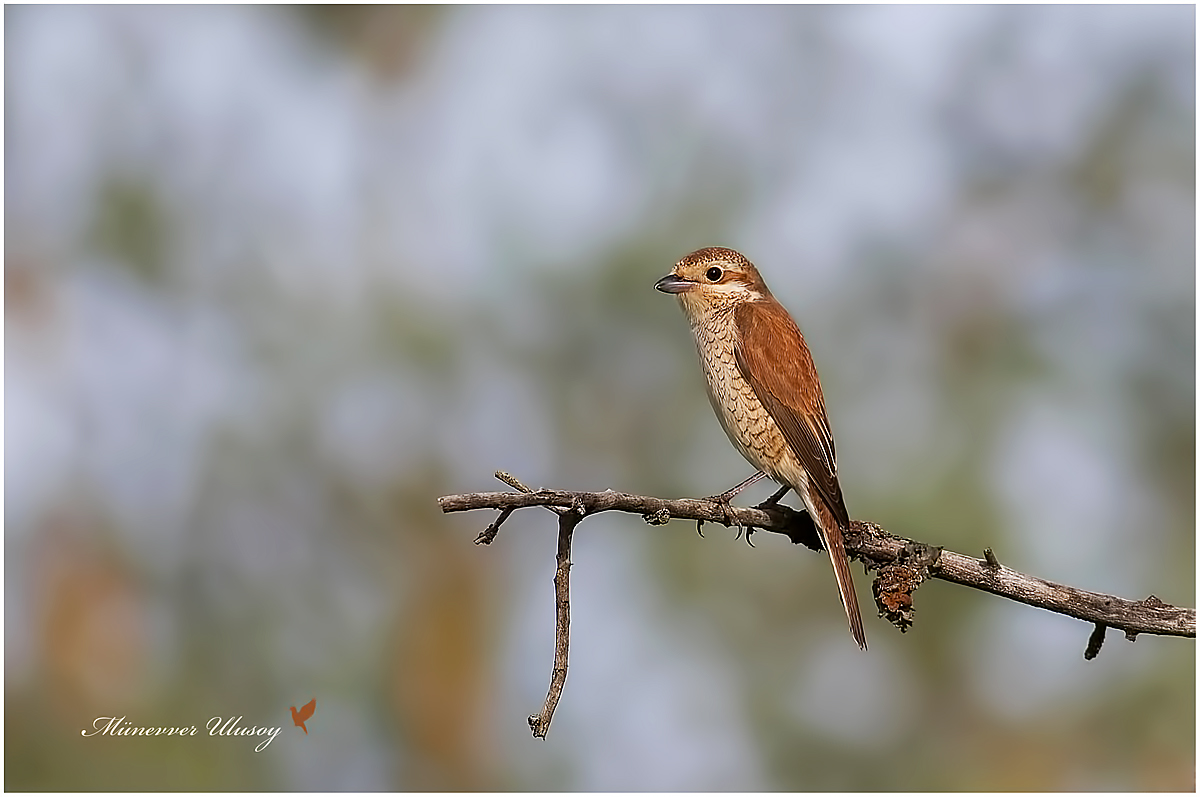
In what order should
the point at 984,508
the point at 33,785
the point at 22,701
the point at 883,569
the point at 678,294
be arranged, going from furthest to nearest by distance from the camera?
the point at 984,508, the point at 22,701, the point at 33,785, the point at 678,294, the point at 883,569

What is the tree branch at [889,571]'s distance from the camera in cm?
310

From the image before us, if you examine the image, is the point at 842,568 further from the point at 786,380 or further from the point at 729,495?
the point at 786,380

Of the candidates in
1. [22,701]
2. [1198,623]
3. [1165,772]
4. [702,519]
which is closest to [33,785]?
[22,701]

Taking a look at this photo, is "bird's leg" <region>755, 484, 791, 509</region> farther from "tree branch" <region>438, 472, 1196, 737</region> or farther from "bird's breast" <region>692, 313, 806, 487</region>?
"tree branch" <region>438, 472, 1196, 737</region>

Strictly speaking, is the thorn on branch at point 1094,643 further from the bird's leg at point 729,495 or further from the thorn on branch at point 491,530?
the thorn on branch at point 491,530

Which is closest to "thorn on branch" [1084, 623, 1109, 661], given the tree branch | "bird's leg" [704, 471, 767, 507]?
the tree branch

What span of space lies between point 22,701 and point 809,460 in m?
7.36

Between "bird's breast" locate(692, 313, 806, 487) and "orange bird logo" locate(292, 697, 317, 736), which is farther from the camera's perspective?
"orange bird logo" locate(292, 697, 317, 736)

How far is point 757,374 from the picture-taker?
17.3 ft

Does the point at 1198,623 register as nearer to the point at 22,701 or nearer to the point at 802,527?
the point at 802,527

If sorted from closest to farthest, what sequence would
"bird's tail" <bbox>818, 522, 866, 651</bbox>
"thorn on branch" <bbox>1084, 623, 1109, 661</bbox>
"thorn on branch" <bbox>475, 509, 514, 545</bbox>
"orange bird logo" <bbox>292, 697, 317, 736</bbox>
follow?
"thorn on branch" <bbox>475, 509, 514, 545</bbox>, "thorn on branch" <bbox>1084, 623, 1109, 661</bbox>, "bird's tail" <bbox>818, 522, 866, 651</bbox>, "orange bird logo" <bbox>292, 697, 317, 736</bbox>

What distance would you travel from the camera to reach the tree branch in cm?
310

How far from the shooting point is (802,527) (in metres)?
4.74

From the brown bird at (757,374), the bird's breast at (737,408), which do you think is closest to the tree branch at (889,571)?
the brown bird at (757,374)
